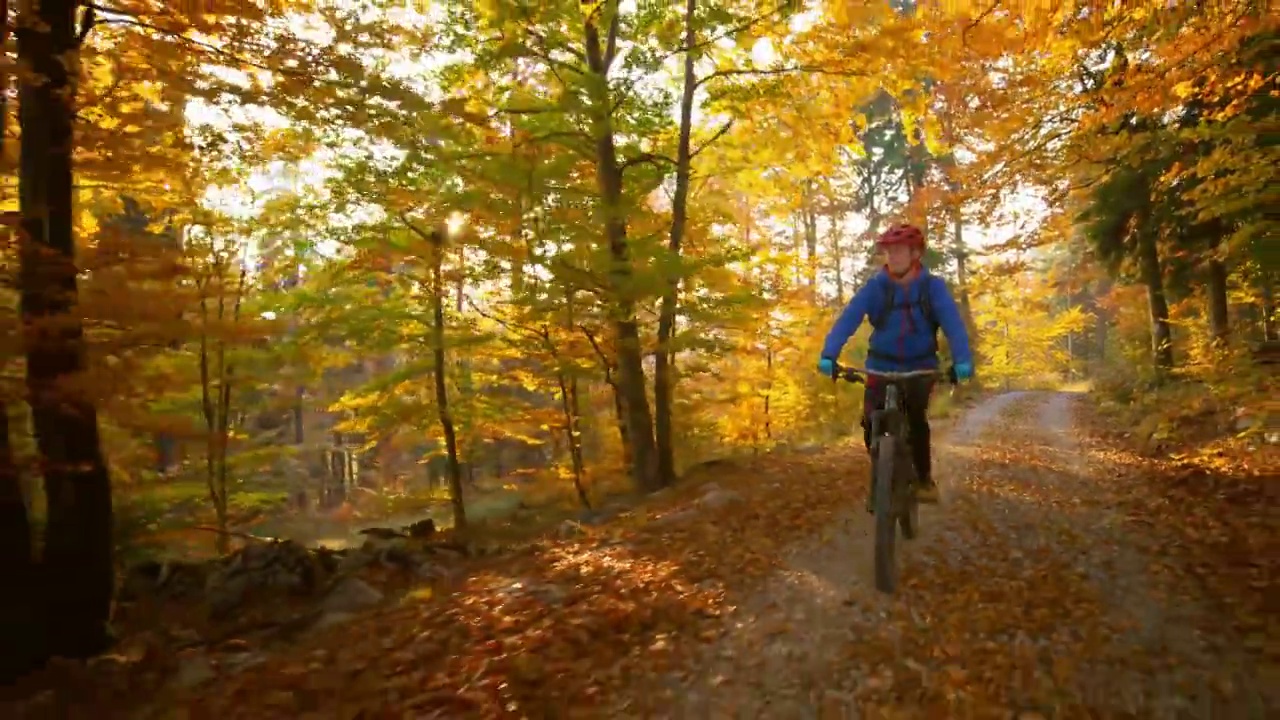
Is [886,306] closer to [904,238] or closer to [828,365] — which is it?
[904,238]

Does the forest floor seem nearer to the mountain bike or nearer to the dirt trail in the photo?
the dirt trail

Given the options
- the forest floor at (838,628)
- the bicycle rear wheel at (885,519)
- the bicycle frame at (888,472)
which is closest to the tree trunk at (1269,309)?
the forest floor at (838,628)

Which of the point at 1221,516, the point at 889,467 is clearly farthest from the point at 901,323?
the point at 1221,516

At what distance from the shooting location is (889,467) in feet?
14.4

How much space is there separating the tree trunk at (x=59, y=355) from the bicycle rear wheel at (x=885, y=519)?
5.06m

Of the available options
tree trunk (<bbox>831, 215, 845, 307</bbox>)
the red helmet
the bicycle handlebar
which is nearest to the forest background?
the red helmet

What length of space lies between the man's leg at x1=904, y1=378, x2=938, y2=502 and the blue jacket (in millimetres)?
162

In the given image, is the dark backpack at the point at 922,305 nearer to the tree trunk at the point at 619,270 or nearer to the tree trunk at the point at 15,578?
the tree trunk at the point at 619,270

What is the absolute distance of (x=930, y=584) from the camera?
447cm

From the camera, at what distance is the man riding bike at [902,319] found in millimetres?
4617

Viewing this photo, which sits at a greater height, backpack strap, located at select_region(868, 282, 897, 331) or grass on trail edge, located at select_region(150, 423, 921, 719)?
backpack strap, located at select_region(868, 282, 897, 331)

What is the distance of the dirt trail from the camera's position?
3066 mm

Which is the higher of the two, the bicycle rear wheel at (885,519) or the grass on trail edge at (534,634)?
the bicycle rear wheel at (885,519)

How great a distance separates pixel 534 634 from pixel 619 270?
553cm
